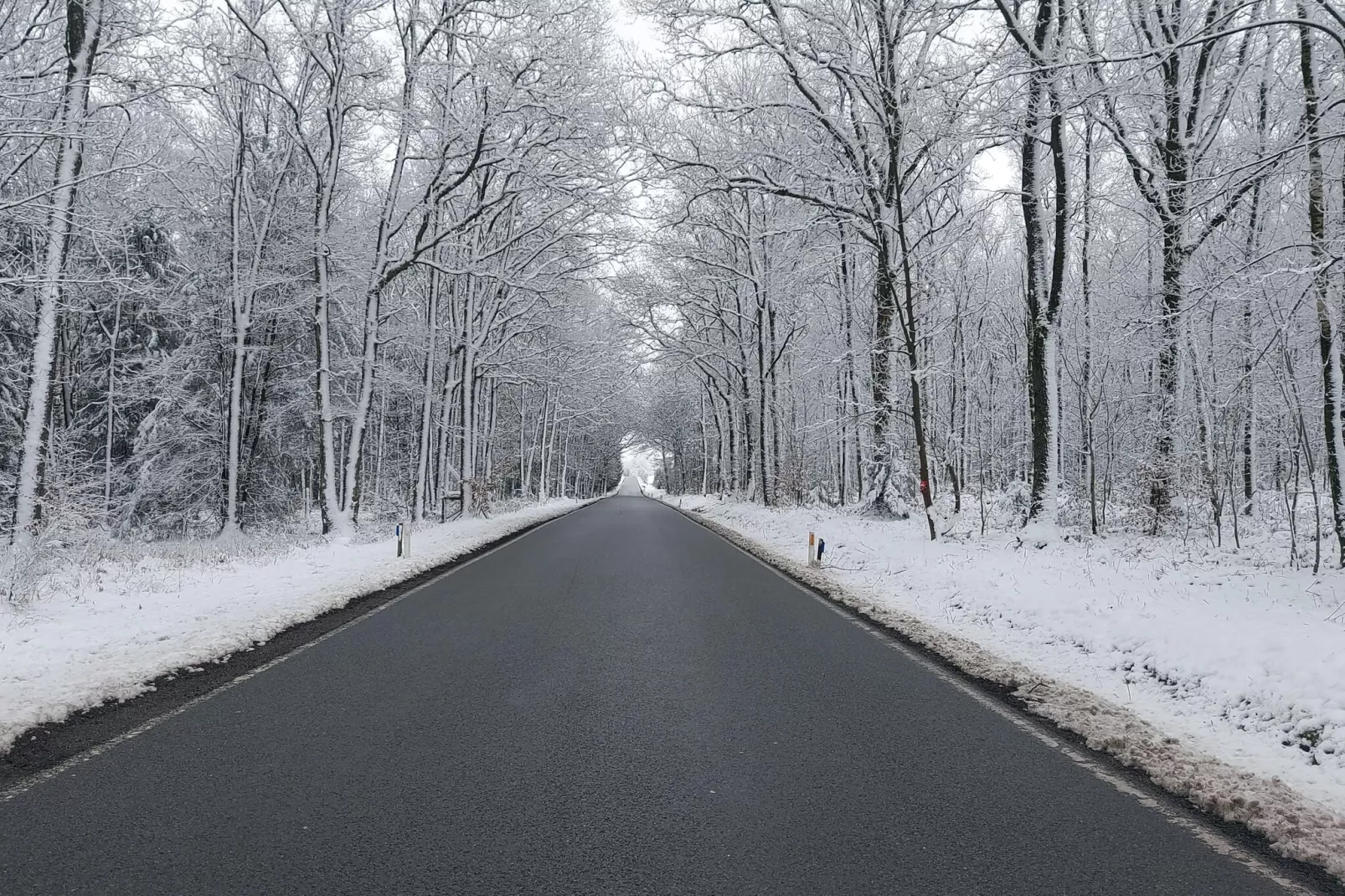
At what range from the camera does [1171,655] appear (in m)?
6.42

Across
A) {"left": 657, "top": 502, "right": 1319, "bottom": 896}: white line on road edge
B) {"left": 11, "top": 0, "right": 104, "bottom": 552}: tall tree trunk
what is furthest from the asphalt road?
{"left": 11, "top": 0, "right": 104, "bottom": 552}: tall tree trunk

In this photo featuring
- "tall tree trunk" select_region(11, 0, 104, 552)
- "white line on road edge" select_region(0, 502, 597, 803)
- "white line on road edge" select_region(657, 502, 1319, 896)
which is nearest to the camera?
"white line on road edge" select_region(657, 502, 1319, 896)

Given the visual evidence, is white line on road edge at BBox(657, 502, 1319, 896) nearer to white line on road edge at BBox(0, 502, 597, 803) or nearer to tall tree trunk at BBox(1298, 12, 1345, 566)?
white line on road edge at BBox(0, 502, 597, 803)

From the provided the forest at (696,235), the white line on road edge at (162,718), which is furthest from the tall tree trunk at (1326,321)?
the white line on road edge at (162,718)

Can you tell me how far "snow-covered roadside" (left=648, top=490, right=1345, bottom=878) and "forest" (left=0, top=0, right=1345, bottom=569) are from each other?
7.74 ft

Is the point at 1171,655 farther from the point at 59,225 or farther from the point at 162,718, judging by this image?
the point at 59,225

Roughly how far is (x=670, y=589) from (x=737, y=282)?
21.6 metres

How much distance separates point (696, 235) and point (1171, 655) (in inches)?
1007

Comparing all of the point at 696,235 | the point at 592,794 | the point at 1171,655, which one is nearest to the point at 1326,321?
the point at 1171,655

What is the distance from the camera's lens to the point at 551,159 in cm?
2212

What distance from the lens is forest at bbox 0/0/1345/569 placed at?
39.1 ft

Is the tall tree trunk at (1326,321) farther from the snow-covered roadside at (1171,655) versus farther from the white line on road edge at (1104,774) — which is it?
the white line on road edge at (1104,774)

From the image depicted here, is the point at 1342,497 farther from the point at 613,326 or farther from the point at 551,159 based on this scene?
the point at 613,326

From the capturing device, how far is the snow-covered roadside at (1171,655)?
4.24 metres
